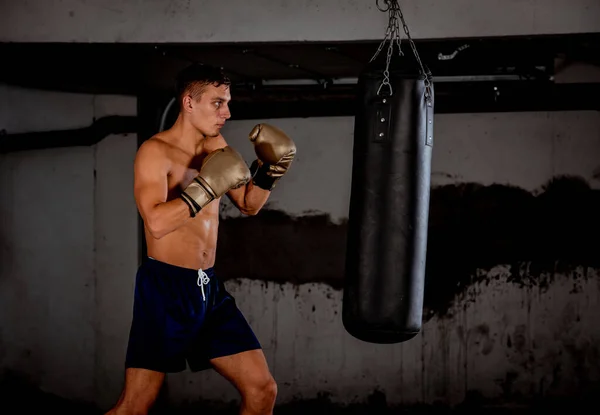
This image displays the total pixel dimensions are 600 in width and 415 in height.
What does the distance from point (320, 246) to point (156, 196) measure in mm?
2710

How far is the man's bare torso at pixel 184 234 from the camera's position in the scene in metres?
2.89

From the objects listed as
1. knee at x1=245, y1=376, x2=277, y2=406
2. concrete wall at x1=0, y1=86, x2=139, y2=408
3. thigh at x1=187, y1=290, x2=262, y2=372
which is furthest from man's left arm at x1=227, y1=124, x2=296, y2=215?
concrete wall at x1=0, y1=86, x2=139, y2=408

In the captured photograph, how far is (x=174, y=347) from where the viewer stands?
2.81 meters

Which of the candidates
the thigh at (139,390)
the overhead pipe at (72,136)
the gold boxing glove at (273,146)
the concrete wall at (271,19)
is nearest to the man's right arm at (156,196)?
the gold boxing glove at (273,146)

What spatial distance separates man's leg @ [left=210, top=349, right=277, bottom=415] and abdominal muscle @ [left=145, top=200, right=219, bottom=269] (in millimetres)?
397

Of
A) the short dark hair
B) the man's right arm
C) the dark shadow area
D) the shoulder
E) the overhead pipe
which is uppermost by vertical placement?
the short dark hair

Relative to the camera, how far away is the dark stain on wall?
513cm

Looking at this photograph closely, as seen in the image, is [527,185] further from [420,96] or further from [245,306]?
[420,96]

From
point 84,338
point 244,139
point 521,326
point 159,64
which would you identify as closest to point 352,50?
point 159,64

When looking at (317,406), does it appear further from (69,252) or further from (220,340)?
(220,340)

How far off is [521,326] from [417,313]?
2568 millimetres

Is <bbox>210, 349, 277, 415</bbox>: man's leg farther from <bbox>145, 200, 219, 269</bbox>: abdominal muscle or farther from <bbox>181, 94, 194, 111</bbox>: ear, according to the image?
Result: <bbox>181, 94, 194, 111</bbox>: ear

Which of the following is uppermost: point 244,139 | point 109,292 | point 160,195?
point 244,139

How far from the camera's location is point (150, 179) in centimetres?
277
